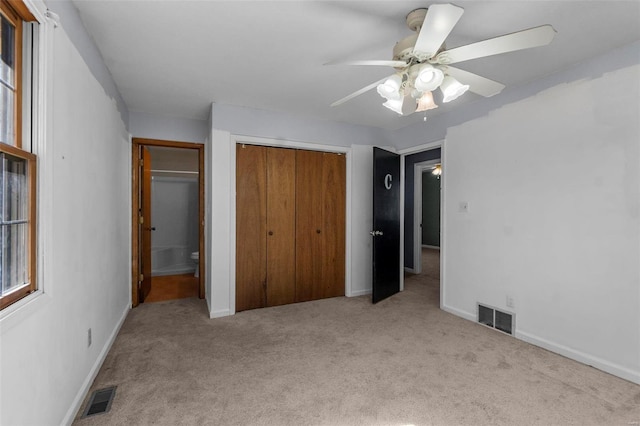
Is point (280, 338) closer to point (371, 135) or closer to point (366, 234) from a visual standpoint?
point (366, 234)

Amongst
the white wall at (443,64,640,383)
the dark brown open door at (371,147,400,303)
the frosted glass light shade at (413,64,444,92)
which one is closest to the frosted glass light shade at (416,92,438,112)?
the frosted glass light shade at (413,64,444,92)

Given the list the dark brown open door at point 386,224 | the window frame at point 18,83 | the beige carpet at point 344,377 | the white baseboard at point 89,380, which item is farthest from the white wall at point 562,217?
the window frame at point 18,83

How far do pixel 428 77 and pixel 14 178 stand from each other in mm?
2008

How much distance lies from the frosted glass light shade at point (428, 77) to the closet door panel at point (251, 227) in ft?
7.29

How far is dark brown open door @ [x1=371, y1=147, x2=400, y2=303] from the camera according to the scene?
3715 millimetres

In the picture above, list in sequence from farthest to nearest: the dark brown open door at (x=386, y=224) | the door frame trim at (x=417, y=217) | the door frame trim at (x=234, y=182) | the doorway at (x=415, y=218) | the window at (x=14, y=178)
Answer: the door frame trim at (x=417, y=217) < the doorway at (x=415, y=218) < the dark brown open door at (x=386, y=224) < the door frame trim at (x=234, y=182) < the window at (x=14, y=178)

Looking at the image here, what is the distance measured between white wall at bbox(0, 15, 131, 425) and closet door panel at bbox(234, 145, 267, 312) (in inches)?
48.4

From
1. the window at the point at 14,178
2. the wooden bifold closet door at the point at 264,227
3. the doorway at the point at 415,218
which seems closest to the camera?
the window at the point at 14,178

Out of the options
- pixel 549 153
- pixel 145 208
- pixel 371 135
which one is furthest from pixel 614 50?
pixel 145 208

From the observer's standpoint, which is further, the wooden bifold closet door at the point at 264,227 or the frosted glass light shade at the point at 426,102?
the wooden bifold closet door at the point at 264,227

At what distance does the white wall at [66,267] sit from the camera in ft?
3.94

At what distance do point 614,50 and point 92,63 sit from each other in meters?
3.72

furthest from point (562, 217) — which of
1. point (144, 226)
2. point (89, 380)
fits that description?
point (144, 226)

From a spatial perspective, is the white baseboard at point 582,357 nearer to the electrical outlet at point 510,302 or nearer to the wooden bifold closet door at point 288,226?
the electrical outlet at point 510,302
